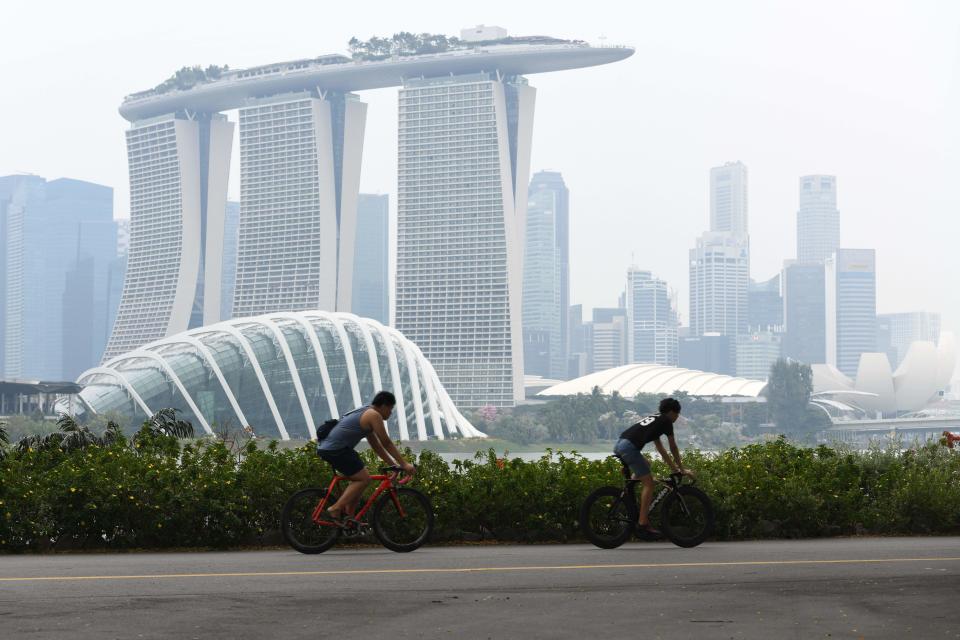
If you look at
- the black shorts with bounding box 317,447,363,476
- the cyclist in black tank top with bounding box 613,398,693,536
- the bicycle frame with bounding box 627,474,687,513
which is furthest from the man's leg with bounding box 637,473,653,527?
the black shorts with bounding box 317,447,363,476

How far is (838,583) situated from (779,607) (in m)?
1.71

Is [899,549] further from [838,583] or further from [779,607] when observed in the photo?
[779,607]

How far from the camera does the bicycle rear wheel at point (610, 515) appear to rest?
16188mm

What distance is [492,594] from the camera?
12000 millimetres

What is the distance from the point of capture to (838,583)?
12.7 m

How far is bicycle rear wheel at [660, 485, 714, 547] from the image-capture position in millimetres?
16312

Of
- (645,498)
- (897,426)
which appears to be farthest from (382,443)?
(897,426)

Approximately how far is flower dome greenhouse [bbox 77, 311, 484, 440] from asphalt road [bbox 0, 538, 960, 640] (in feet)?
354

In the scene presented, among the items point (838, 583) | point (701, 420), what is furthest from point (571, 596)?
point (701, 420)

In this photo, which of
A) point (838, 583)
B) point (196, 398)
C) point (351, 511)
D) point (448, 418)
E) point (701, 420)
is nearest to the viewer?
point (838, 583)

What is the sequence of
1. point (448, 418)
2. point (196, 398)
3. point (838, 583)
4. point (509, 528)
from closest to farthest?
point (838, 583), point (509, 528), point (196, 398), point (448, 418)

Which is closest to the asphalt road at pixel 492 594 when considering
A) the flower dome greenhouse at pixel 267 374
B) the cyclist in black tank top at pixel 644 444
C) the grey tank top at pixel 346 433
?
the cyclist in black tank top at pixel 644 444

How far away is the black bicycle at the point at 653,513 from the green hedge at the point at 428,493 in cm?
106

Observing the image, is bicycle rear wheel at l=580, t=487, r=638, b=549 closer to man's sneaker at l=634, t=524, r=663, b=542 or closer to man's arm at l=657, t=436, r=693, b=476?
man's sneaker at l=634, t=524, r=663, b=542
